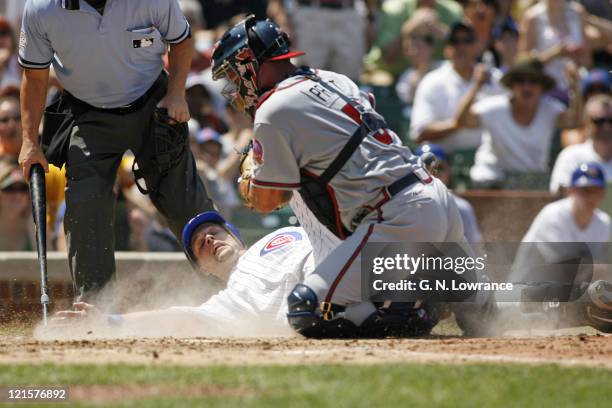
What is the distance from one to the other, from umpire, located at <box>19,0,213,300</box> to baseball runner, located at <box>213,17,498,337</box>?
0.80 m

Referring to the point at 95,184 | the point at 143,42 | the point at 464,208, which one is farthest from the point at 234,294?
the point at 464,208

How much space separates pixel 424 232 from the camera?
6855 mm

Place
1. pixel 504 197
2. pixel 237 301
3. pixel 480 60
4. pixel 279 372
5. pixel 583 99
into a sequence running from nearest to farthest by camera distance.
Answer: pixel 279 372, pixel 237 301, pixel 504 197, pixel 583 99, pixel 480 60

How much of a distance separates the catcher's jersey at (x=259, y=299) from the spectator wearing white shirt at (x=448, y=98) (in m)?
5.20

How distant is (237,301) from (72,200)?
1.27 meters

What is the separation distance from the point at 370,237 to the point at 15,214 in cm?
479

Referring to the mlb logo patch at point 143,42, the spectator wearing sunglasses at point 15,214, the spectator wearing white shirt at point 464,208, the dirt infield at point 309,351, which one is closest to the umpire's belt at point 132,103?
the mlb logo patch at point 143,42

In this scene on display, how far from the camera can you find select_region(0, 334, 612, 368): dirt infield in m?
5.80

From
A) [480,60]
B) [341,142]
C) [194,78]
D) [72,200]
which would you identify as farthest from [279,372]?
[480,60]

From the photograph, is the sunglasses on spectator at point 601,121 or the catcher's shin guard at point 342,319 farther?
the sunglasses on spectator at point 601,121

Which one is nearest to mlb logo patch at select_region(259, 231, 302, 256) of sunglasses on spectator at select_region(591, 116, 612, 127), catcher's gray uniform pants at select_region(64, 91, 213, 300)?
catcher's gray uniform pants at select_region(64, 91, 213, 300)

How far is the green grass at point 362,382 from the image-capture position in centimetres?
469

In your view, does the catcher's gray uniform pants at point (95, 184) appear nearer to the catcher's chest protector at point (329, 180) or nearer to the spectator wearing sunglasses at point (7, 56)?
the catcher's chest protector at point (329, 180)

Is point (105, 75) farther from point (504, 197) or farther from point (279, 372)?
point (504, 197)
